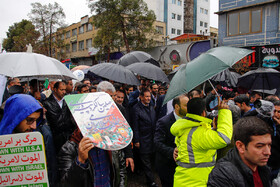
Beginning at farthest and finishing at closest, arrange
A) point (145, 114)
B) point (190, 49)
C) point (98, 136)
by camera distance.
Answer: point (190, 49), point (145, 114), point (98, 136)

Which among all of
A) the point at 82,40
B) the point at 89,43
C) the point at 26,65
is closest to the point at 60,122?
the point at 26,65

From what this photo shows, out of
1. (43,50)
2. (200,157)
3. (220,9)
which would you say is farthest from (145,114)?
(43,50)

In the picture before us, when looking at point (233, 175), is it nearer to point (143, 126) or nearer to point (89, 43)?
point (143, 126)

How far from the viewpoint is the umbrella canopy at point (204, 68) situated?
2371 mm

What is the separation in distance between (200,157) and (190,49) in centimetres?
1969

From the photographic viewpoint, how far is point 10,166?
1667 mm

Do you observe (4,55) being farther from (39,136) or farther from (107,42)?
(107,42)

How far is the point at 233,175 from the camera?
1.69 meters

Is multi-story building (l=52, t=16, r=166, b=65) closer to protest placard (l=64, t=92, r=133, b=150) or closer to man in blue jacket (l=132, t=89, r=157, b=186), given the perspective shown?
man in blue jacket (l=132, t=89, r=157, b=186)

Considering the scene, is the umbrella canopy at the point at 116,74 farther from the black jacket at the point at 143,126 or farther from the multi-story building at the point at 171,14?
the multi-story building at the point at 171,14

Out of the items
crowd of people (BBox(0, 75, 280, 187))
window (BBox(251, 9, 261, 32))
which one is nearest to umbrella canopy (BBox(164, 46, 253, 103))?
crowd of people (BBox(0, 75, 280, 187))

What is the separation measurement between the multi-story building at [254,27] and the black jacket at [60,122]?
14.7m

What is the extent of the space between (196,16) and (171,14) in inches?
284

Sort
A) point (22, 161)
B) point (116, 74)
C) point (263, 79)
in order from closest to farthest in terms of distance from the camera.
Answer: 1. point (22, 161)
2. point (116, 74)
3. point (263, 79)
